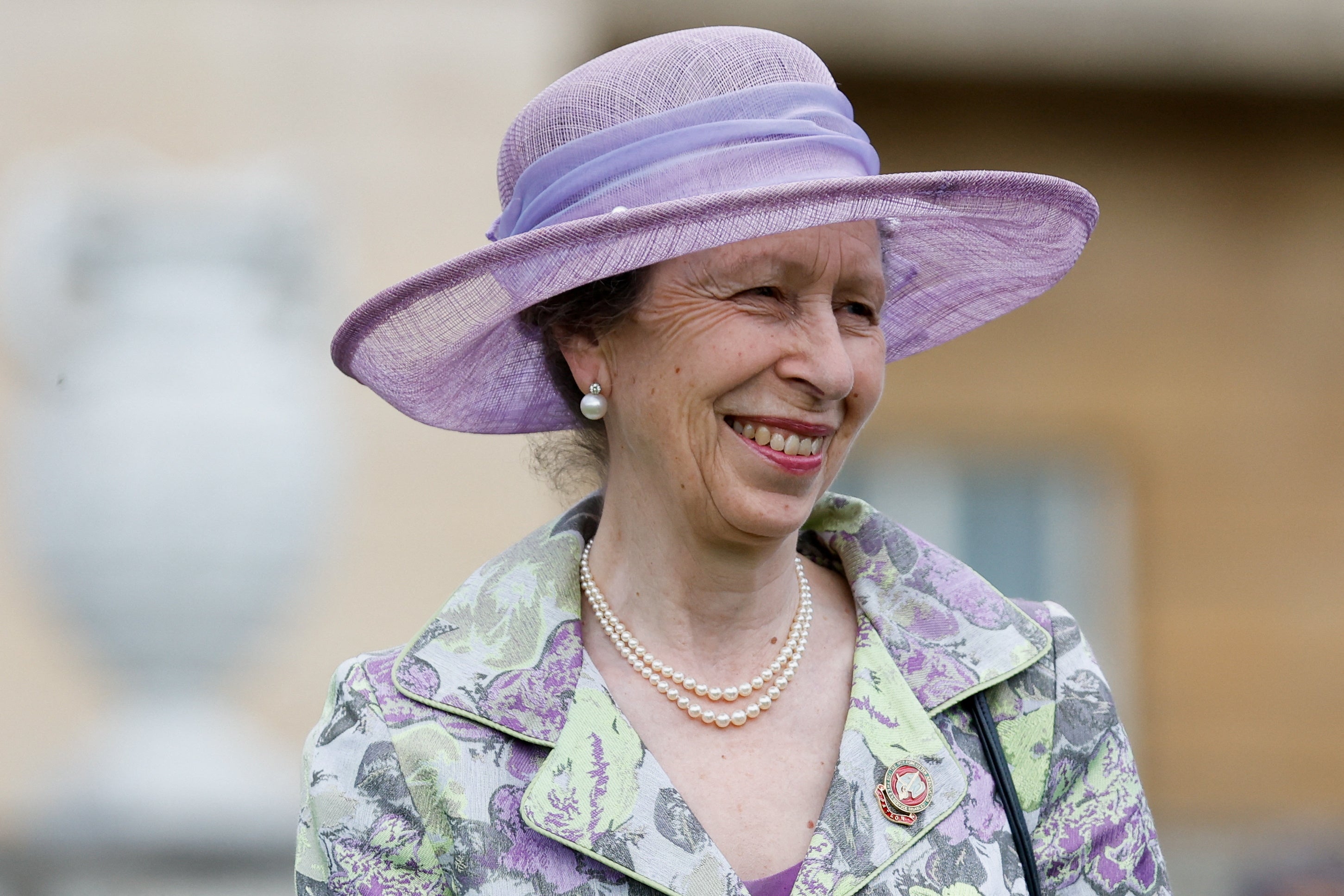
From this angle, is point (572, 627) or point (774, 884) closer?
point (774, 884)

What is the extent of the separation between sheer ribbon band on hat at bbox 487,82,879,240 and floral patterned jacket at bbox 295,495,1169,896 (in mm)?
560

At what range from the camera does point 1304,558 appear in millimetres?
6266

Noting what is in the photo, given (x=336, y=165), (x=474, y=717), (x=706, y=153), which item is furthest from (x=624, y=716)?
(x=336, y=165)

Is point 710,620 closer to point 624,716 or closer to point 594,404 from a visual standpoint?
point 624,716

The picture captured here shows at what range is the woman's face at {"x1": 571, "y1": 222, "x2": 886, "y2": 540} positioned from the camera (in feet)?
6.09

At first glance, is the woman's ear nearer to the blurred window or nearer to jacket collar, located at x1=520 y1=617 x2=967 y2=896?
jacket collar, located at x1=520 y1=617 x2=967 y2=896

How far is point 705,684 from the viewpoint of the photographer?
2.01 metres

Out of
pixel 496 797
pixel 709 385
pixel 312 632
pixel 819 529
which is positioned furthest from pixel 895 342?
pixel 312 632

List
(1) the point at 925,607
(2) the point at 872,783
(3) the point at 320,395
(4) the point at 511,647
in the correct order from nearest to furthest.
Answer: (2) the point at 872,783
(4) the point at 511,647
(1) the point at 925,607
(3) the point at 320,395

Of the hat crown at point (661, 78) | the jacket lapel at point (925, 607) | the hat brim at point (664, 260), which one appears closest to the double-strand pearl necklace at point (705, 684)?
the jacket lapel at point (925, 607)

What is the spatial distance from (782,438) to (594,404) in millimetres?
292

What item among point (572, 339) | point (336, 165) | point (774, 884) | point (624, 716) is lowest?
point (774, 884)

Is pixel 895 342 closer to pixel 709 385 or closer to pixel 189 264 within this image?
pixel 709 385

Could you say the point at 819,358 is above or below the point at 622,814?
above
